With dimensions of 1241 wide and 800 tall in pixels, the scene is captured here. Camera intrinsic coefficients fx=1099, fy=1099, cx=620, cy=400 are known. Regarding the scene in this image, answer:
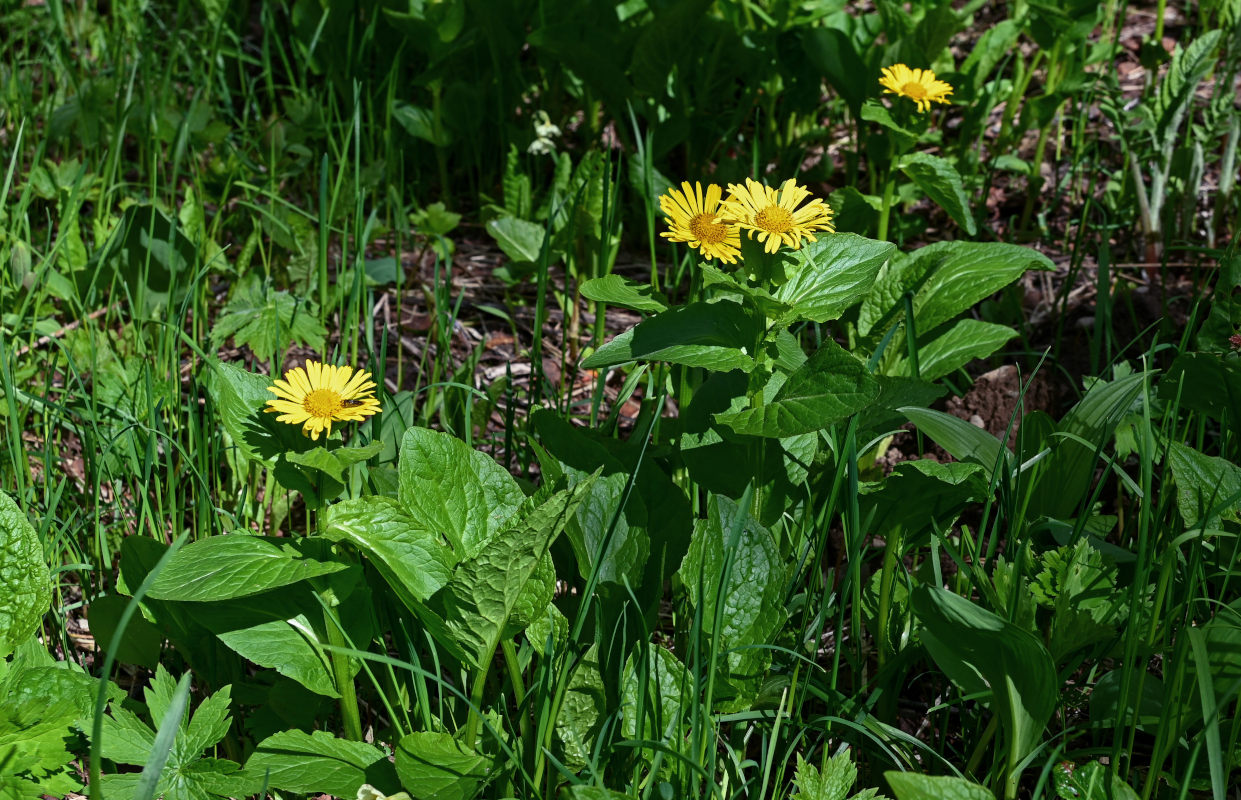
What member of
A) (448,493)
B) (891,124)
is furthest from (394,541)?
(891,124)

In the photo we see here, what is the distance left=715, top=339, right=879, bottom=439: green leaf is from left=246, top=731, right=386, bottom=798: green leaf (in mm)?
596

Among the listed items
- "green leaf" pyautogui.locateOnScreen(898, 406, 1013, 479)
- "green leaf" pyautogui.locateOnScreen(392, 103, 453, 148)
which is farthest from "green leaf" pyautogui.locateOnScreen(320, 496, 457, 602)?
"green leaf" pyautogui.locateOnScreen(392, 103, 453, 148)

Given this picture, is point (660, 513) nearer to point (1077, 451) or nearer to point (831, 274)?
point (831, 274)

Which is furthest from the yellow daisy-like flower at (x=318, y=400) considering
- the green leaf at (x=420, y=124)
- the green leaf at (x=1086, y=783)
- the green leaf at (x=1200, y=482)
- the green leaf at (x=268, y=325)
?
the green leaf at (x=420, y=124)

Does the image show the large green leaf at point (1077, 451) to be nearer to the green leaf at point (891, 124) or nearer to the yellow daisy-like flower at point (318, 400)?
the green leaf at point (891, 124)

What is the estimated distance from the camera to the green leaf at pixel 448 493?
1.34 meters

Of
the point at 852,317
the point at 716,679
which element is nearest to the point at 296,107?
the point at 852,317

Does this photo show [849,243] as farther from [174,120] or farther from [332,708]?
[174,120]

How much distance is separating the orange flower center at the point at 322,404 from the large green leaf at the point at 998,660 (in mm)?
695

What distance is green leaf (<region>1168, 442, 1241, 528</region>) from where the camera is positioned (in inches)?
55.8

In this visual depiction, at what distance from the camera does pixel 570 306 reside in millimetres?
2598

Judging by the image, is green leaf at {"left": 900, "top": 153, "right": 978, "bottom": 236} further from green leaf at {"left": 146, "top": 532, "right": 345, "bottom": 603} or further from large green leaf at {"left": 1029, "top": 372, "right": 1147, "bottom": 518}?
green leaf at {"left": 146, "top": 532, "right": 345, "bottom": 603}

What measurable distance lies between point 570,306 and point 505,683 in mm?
1304

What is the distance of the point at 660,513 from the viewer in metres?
1.49
